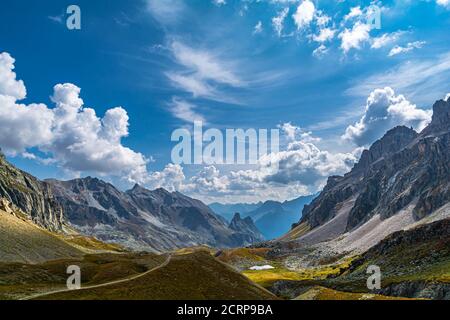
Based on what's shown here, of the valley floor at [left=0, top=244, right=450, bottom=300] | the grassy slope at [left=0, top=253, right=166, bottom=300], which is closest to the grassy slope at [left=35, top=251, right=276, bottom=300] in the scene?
the valley floor at [left=0, top=244, right=450, bottom=300]

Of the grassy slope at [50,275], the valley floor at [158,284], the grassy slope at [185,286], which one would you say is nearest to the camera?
the valley floor at [158,284]

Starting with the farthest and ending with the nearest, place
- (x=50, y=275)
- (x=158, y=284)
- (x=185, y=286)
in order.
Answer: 1. (x=50, y=275)
2. (x=185, y=286)
3. (x=158, y=284)

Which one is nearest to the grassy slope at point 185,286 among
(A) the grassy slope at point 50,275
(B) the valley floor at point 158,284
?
(B) the valley floor at point 158,284

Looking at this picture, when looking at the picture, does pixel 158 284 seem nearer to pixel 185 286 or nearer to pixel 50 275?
pixel 185 286

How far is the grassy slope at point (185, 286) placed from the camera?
75.1 metres

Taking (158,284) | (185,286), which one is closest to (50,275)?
(158,284)

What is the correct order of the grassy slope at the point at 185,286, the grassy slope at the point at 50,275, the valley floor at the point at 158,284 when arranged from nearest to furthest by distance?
1. the valley floor at the point at 158,284
2. the grassy slope at the point at 185,286
3. the grassy slope at the point at 50,275

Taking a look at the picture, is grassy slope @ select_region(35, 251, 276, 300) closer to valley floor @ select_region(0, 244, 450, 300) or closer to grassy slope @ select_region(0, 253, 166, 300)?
valley floor @ select_region(0, 244, 450, 300)

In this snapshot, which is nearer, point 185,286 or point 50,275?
point 185,286

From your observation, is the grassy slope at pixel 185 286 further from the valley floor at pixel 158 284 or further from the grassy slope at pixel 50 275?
the grassy slope at pixel 50 275

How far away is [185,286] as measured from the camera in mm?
82625
